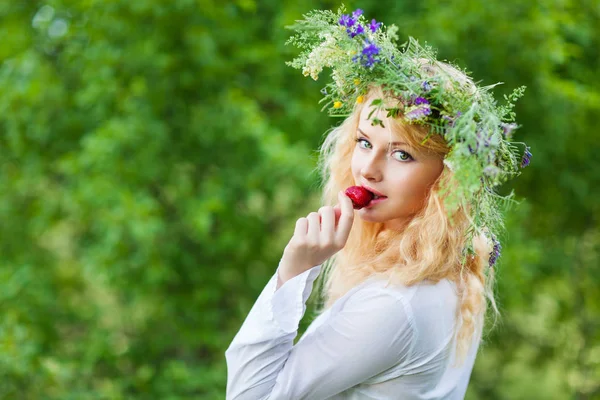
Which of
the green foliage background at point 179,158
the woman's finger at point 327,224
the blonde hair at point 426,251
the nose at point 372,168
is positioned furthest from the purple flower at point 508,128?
the green foliage background at point 179,158

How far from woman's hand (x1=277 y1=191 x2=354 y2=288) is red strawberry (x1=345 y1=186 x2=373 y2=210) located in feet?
0.17

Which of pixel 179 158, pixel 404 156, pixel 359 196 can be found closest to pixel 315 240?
pixel 359 196

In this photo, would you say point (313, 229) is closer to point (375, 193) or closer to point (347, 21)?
point (375, 193)

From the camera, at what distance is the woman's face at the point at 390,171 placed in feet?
5.28

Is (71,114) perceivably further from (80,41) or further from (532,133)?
(532,133)

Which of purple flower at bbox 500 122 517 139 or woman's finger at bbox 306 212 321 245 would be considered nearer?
purple flower at bbox 500 122 517 139

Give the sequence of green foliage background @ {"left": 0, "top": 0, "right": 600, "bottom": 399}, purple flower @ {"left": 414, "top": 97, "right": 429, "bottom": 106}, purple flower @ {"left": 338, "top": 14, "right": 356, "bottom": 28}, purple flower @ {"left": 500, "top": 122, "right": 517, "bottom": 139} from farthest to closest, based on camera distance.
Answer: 1. green foliage background @ {"left": 0, "top": 0, "right": 600, "bottom": 399}
2. purple flower @ {"left": 338, "top": 14, "right": 356, "bottom": 28}
3. purple flower @ {"left": 414, "top": 97, "right": 429, "bottom": 106}
4. purple flower @ {"left": 500, "top": 122, "right": 517, "bottom": 139}

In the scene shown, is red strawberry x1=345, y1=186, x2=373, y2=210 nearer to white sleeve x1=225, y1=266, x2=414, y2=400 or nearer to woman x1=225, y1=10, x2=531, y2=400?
woman x1=225, y1=10, x2=531, y2=400

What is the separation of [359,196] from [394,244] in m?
0.17

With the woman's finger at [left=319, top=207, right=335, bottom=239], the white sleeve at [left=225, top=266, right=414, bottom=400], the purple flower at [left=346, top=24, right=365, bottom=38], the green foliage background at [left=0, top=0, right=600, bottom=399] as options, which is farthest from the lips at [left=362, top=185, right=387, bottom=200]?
the green foliage background at [left=0, top=0, right=600, bottom=399]

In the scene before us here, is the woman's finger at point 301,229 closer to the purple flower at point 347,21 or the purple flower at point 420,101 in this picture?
the purple flower at point 420,101

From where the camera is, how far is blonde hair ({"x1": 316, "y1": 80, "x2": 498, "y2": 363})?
5.18 ft

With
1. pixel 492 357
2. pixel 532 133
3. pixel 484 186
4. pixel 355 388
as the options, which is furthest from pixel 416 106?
pixel 492 357

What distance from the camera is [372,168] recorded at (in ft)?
5.32
